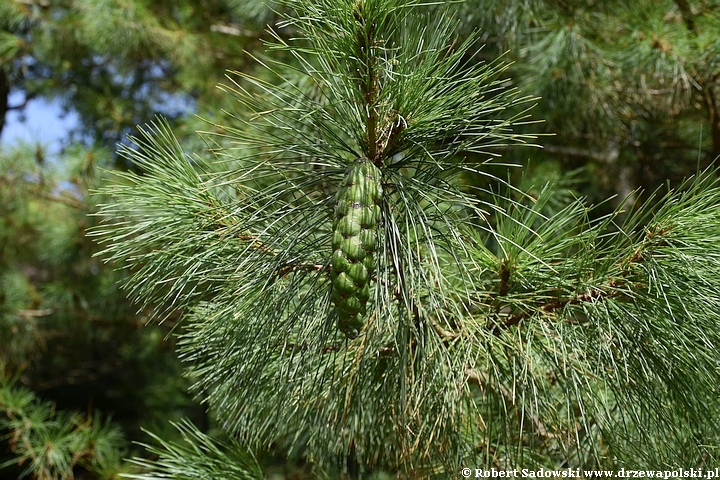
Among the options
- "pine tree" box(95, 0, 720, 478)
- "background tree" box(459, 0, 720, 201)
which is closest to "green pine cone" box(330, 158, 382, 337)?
"pine tree" box(95, 0, 720, 478)

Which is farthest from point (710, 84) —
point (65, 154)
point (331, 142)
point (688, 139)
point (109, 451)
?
point (65, 154)

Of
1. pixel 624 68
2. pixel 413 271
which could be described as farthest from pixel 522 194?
pixel 624 68

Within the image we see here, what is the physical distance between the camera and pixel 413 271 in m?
0.62

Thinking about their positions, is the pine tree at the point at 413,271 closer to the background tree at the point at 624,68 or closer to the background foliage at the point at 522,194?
the background foliage at the point at 522,194

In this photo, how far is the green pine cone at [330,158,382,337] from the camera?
537 mm

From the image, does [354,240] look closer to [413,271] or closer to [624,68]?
[413,271]

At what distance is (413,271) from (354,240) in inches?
4.0

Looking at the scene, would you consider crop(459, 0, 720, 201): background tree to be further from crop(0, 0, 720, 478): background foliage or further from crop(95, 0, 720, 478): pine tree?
crop(95, 0, 720, 478): pine tree

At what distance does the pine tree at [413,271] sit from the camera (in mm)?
602

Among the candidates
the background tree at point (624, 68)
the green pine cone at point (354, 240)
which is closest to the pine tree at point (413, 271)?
the green pine cone at point (354, 240)

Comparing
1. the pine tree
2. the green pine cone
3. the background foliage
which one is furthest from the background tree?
the green pine cone

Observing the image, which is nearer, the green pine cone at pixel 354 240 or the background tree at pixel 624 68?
the green pine cone at pixel 354 240

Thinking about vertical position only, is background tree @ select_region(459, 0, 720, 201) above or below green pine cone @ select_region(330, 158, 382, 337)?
above

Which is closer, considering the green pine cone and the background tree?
the green pine cone
